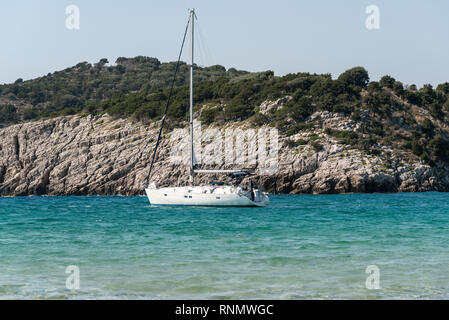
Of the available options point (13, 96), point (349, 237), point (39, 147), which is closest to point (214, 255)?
point (349, 237)

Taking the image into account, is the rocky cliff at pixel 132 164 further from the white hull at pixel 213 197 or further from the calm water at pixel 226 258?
the calm water at pixel 226 258

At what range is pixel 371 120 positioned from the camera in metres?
68.9

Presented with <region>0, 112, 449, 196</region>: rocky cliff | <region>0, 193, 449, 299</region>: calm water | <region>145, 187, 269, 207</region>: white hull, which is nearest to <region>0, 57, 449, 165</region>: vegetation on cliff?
<region>0, 112, 449, 196</region>: rocky cliff

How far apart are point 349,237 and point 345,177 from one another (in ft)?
132

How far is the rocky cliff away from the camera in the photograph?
60.1 m

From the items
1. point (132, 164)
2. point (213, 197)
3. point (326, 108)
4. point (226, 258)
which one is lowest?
point (226, 258)

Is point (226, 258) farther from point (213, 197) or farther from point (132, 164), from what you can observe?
point (132, 164)

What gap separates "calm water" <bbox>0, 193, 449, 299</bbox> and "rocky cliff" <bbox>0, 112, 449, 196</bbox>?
3269 cm

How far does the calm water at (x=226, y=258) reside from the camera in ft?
36.9

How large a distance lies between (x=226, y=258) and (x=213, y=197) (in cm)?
2037

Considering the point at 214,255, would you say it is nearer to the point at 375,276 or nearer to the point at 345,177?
the point at 375,276

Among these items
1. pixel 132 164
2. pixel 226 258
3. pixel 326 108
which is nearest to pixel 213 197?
pixel 226 258

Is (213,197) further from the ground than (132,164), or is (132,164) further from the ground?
(132,164)

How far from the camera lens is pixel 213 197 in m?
35.7
